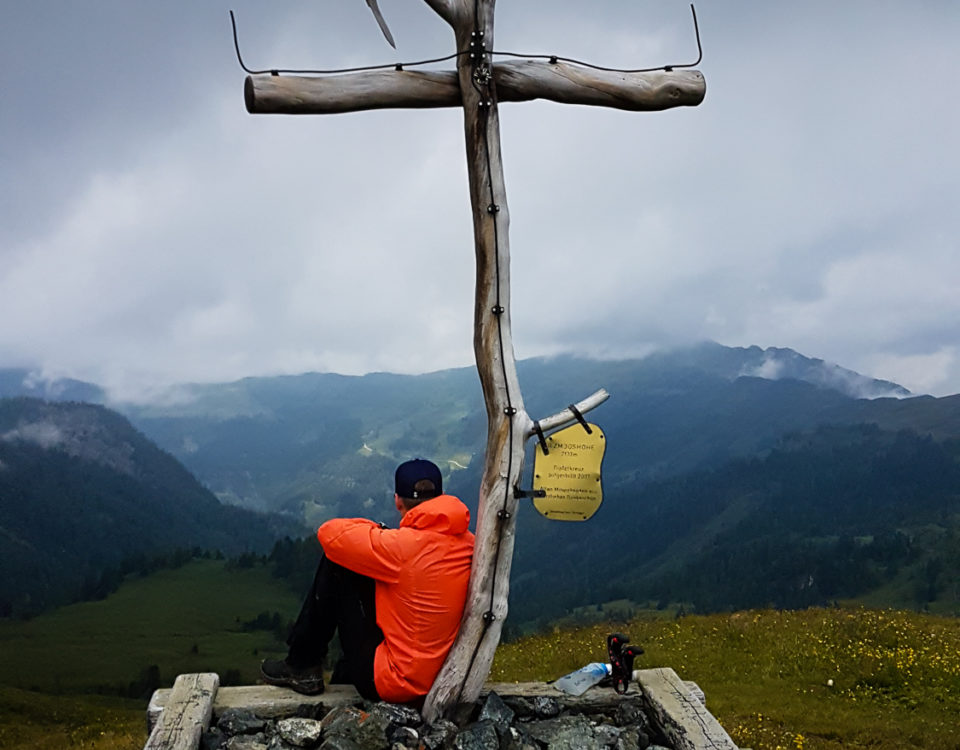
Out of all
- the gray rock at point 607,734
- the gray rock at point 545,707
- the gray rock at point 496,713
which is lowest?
the gray rock at point 607,734

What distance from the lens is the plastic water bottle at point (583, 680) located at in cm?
654

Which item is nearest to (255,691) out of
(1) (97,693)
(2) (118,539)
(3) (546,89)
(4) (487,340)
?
(4) (487,340)

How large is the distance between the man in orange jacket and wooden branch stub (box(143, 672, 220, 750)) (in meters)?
0.84

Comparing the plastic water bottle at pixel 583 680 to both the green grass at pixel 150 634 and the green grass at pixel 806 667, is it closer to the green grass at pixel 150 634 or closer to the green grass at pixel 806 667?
the green grass at pixel 806 667

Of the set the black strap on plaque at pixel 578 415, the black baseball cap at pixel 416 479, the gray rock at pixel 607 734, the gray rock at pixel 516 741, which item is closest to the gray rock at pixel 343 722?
the gray rock at pixel 516 741

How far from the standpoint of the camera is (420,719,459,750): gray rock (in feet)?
18.2

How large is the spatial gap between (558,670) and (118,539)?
173844 millimetres

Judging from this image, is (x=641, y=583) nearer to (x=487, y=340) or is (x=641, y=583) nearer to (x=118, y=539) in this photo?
(x=118, y=539)

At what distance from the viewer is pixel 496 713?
19.7 ft

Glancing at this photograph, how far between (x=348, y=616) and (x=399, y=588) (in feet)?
2.13

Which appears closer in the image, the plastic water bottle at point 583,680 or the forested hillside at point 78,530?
the plastic water bottle at point 583,680

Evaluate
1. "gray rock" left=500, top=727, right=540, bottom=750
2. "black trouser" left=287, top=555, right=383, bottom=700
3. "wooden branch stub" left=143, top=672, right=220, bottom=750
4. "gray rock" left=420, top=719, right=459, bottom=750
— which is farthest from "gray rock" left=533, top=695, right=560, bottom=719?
"wooden branch stub" left=143, top=672, right=220, bottom=750

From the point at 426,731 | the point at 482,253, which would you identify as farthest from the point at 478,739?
the point at 482,253

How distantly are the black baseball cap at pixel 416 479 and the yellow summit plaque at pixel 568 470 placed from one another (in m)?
0.80
